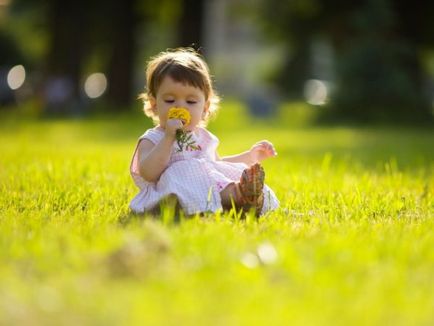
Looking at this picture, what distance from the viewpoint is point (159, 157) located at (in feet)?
15.0

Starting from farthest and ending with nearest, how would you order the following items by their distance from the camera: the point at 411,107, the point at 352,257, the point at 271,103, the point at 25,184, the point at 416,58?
the point at 271,103 → the point at 416,58 → the point at 411,107 → the point at 25,184 → the point at 352,257

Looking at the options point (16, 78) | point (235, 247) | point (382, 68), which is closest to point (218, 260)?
point (235, 247)

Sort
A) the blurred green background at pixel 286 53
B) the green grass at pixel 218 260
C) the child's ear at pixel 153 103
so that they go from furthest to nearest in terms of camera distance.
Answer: the blurred green background at pixel 286 53 < the child's ear at pixel 153 103 < the green grass at pixel 218 260

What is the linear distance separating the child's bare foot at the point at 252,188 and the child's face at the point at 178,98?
22.5 inches

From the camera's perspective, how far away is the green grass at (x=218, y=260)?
2.50 metres

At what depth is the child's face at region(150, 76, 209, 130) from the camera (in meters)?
4.72

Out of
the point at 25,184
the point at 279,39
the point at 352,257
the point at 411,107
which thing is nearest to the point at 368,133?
the point at 411,107

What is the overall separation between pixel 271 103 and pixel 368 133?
7.55 metres

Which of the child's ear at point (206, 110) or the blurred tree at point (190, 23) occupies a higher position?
the blurred tree at point (190, 23)

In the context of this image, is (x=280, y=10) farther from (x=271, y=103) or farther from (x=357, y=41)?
(x=357, y=41)

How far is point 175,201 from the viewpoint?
14.6 feet

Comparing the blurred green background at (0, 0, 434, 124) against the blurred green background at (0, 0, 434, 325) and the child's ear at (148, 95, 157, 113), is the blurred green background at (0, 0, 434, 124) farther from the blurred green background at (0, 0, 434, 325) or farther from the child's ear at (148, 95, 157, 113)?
the child's ear at (148, 95, 157, 113)

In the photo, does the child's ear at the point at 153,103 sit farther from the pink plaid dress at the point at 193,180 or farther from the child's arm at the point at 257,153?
the child's arm at the point at 257,153

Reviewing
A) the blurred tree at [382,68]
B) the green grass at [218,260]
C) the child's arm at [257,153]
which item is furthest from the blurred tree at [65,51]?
the child's arm at [257,153]
